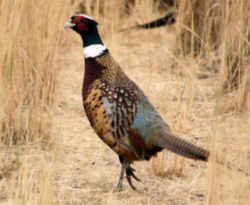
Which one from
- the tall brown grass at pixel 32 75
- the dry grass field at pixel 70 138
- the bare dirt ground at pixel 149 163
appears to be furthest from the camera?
the tall brown grass at pixel 32 75

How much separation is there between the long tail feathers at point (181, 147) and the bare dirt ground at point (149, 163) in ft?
0.33

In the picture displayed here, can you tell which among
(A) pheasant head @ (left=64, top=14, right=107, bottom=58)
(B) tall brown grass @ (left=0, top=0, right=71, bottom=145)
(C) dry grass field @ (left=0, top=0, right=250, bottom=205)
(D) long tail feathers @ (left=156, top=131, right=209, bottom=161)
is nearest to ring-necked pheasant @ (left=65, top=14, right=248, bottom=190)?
(D) long tail feathers @ (left=156, top=131, right=209, bottom=161)

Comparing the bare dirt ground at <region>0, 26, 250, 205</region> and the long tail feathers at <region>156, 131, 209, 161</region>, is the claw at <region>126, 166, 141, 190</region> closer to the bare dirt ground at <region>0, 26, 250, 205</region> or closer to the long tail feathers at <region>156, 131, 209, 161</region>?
the bare dirt ground at <region>0, 26, 250, 205</region>

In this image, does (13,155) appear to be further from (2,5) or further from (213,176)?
(213,176)

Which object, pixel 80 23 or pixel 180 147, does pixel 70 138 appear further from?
pixel 180 147

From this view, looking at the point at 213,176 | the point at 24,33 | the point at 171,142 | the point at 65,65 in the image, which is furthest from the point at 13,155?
the point at 65,65

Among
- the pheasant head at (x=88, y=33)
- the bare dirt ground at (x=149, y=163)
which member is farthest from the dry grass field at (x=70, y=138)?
the pheasant head at (x=88, y=33)

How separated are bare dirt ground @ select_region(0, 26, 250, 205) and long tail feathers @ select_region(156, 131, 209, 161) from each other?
0.10 m

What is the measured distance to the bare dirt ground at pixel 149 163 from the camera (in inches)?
100

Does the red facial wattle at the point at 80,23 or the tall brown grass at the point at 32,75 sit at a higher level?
the red facial wattle at the point at 80,23

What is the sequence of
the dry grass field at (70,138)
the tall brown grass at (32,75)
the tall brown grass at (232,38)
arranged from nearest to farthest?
1. the dry grass field at (70,138)
2. the tall brown grass at (32,75)
3. the tall brown grass at (232,38)

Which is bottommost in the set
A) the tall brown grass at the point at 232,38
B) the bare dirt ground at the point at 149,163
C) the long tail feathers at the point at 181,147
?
the bare dirt ground at the point at 149,163

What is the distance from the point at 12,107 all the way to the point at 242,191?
183 centimetres

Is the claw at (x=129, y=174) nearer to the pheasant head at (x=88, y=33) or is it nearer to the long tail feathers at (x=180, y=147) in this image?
the long tail feathers at (x=180, y=147)
